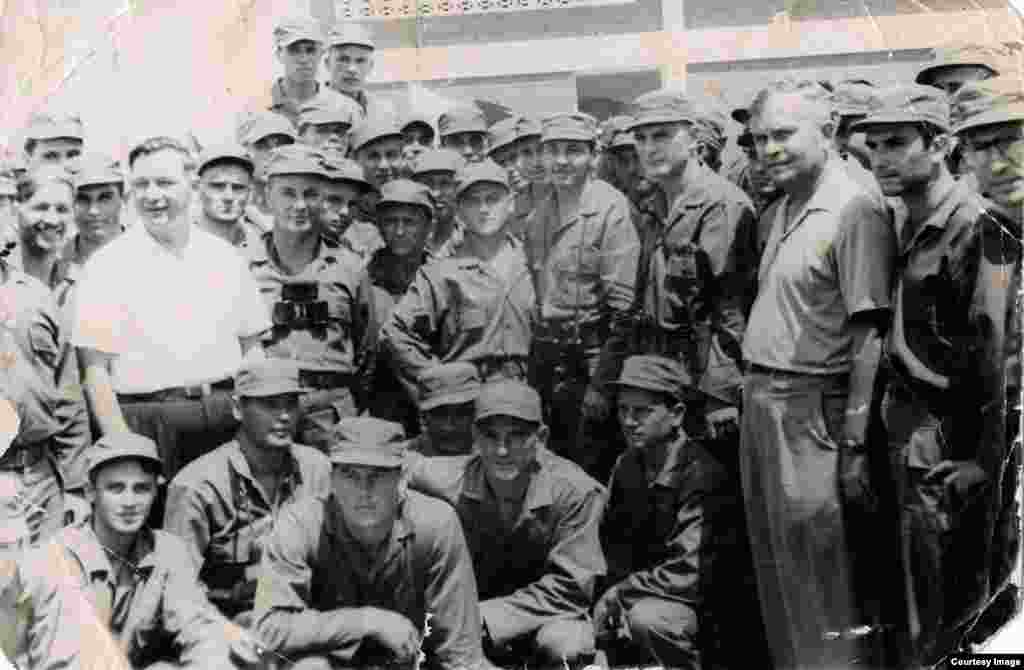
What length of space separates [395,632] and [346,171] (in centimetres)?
130

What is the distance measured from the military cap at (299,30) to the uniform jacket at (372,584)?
1317 millimetres

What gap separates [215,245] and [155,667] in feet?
4.03

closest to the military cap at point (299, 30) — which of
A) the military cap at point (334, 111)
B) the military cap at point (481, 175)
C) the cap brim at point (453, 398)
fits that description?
the military cap at point (334, 111)

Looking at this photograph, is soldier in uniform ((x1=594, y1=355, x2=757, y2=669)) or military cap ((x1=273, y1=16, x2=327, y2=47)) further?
military cap ((x1=273, y1=16, x2=327, y2=47))

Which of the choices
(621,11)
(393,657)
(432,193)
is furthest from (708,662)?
(621,11)

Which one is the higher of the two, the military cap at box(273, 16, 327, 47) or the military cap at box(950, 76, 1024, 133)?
the military cap at box(273, 16, 327, 47)

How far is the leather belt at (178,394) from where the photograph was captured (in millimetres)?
3945

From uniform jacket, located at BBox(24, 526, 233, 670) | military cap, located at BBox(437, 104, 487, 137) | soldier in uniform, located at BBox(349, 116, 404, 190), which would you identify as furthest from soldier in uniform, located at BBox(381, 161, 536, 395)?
uniform jacket, located at BBox(24, 526, 233, 670)

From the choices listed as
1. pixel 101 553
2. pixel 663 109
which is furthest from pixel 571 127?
pixel 101 553

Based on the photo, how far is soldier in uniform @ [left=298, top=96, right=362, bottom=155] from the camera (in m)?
3.90

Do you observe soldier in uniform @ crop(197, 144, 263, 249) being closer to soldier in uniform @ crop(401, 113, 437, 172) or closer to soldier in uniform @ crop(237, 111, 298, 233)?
soldier in uniform @ crop(237, 111, 298, 233)

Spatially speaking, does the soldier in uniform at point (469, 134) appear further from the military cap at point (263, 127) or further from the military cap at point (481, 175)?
the military cap at point (263, 127)

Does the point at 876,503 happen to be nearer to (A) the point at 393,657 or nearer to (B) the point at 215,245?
(A) the point at 393,657

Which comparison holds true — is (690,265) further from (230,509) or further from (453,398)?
(230,509)
